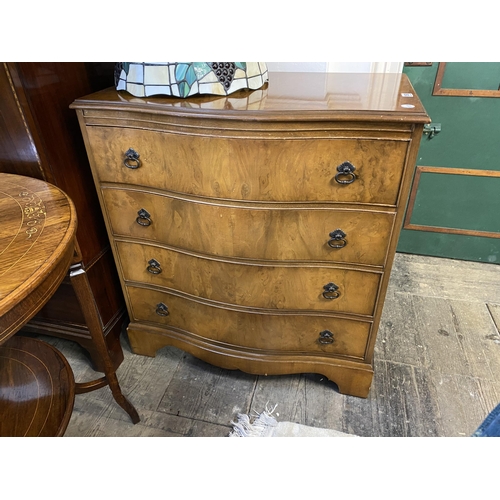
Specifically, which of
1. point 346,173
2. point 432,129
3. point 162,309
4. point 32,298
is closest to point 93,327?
point 162,309

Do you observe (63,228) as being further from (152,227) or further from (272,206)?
(272,206)

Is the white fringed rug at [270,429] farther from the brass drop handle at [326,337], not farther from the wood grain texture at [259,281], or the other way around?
the wood grain texture at [259,281]

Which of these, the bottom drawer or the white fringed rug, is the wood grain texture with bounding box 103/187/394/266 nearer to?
the bottom drawer

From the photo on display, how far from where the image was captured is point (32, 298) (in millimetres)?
730

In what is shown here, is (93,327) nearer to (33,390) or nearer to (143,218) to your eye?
(33,390)

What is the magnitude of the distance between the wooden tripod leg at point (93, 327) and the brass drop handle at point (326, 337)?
30.6 inches

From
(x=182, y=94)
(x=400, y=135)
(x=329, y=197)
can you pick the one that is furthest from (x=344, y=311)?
(x=182, y=94)

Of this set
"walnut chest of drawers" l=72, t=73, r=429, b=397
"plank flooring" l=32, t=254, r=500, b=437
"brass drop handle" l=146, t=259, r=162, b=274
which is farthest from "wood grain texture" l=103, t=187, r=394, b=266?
"plank flooring" l=32, t=254, r=500, b=437

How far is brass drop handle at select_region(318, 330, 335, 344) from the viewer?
137 centimetres

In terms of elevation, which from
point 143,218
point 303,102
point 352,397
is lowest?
point 352,397

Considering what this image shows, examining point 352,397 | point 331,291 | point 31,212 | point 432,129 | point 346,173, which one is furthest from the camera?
point 432,129

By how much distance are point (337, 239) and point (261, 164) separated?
0.34 metres

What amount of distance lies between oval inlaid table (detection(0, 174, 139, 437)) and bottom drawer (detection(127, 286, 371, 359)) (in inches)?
12.8

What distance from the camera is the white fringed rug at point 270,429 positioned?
1383 mm
